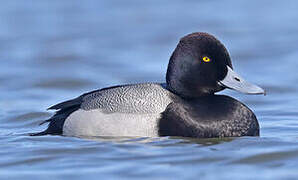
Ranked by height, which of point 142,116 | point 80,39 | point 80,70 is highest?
point 80,39

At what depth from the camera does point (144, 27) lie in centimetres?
1683

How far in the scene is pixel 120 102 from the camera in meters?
7.95

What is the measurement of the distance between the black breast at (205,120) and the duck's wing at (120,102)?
16 centimetres

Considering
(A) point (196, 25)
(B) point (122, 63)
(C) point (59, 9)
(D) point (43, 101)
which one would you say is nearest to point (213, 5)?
(A) point (196, 25)

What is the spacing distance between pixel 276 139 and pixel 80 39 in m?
8.52

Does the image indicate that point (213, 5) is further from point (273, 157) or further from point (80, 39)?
point (273, 157)

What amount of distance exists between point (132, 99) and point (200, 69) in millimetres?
757

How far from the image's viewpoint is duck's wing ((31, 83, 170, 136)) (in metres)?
7.82

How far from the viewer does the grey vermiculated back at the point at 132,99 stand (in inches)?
307

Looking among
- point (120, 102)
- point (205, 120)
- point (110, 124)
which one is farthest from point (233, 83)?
point (110, 124)

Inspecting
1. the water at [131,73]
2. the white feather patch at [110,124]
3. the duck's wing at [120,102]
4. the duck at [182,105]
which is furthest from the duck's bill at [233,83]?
the white feather patch at [110,124]

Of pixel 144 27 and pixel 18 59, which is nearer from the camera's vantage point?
pixel 18 59

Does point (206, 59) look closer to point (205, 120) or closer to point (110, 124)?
point (205, 120)

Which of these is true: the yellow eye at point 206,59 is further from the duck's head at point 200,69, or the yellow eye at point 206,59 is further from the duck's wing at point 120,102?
the duck's wing at point 120,102
